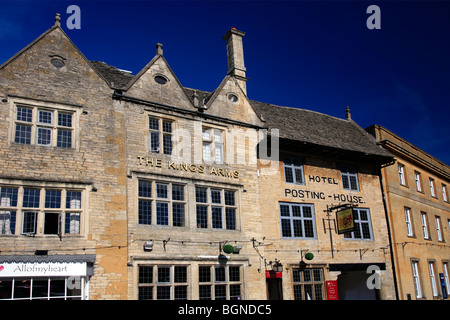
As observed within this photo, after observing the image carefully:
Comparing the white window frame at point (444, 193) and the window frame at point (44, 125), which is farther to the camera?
the white window frame at point (444, 193)

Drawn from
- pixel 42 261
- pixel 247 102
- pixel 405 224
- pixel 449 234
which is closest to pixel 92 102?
pixel 42 261

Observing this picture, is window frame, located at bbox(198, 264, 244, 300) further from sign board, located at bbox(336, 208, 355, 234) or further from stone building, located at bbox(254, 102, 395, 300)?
sign board, located at bbox(336, 208, 355, 234)

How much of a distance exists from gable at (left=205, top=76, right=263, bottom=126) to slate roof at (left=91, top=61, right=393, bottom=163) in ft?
1.66

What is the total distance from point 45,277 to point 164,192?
5.59 meters

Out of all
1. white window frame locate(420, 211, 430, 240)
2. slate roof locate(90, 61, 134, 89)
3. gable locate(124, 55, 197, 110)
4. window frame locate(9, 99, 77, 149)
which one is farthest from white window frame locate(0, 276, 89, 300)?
white window frame locate(420, 211, 430, 240)

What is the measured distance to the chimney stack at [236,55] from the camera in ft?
80.7

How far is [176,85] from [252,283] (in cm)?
936

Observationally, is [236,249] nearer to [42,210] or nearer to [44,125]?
[42,210]

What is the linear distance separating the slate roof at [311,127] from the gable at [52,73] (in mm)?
2002

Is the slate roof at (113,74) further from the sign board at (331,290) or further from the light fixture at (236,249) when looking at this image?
the sign board at (331,290)

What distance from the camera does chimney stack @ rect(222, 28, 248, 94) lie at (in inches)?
968

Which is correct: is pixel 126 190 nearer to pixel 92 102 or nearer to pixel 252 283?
pixel 92 102

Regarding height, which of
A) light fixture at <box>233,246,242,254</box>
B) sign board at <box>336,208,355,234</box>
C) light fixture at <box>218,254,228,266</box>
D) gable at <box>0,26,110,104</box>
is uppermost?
gable at <box>0,26,110,104</box>

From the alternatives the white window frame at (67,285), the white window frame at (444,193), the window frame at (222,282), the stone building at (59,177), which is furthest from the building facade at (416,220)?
the white window frame at (67,285)
